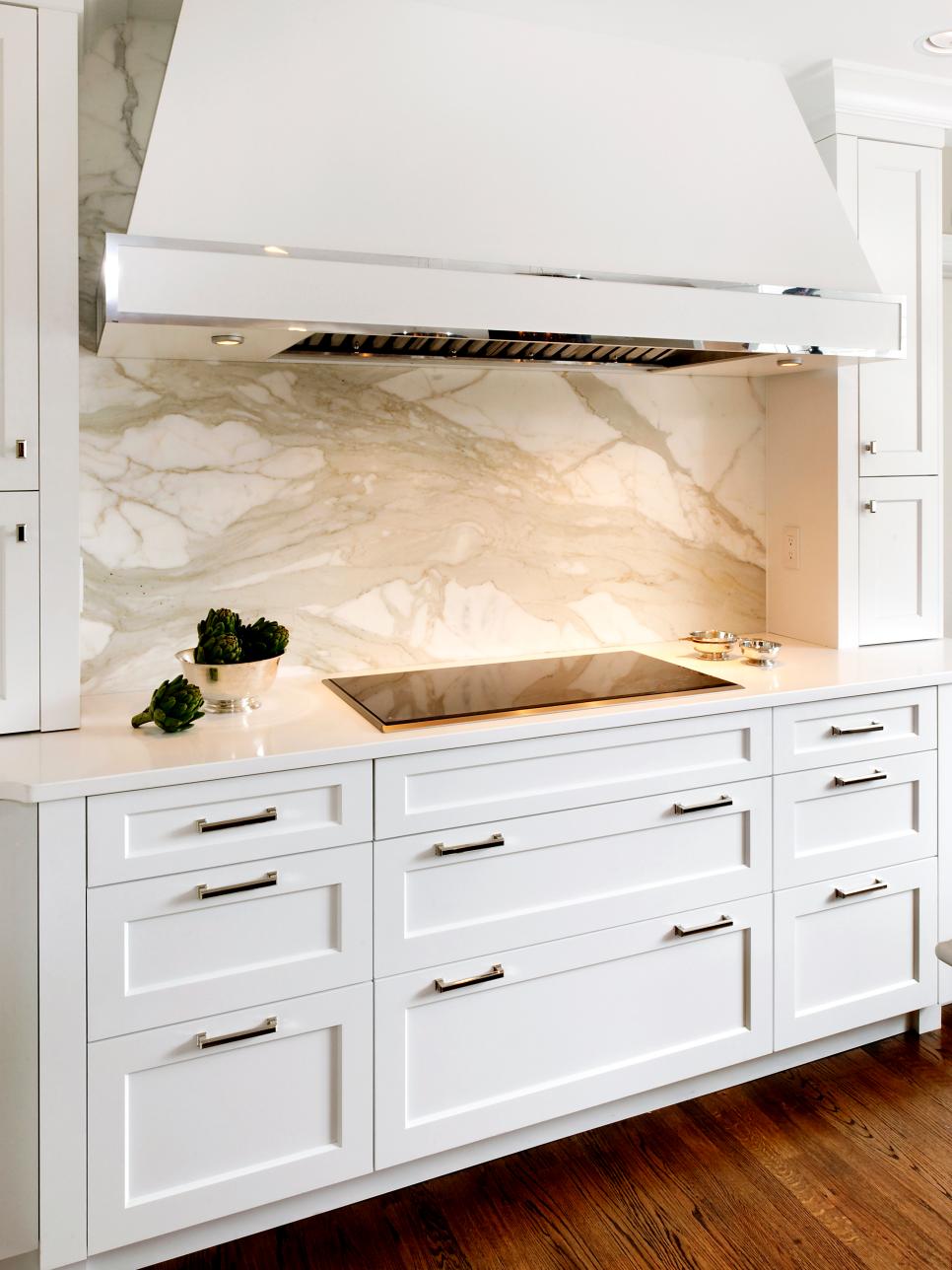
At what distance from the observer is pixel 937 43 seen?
7.68ft

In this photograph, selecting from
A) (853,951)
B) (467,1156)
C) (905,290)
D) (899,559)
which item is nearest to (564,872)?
(467,1156)

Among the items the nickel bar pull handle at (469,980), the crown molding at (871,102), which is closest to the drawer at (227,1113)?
the nickel bar pull handle at (469,980)

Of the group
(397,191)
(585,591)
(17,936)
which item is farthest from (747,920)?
(397,191)

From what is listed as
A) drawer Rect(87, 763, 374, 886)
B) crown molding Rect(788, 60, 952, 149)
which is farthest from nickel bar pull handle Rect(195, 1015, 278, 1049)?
crown molding Rect(788, 60, 952, 149)

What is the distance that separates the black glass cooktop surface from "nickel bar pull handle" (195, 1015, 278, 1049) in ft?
1.78

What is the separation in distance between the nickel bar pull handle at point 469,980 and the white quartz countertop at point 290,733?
0.44 metres

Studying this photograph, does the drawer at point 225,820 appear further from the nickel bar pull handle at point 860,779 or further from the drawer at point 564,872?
the nickel bar pull handle at point 860,779

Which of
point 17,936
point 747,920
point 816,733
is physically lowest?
point 747,920

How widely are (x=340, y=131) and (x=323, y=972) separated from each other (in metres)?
1.52

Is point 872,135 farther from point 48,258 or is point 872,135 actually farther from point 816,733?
point 48,258

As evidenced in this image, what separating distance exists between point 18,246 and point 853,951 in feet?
7.47

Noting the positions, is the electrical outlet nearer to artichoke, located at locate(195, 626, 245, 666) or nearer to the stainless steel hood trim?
the stainless steel hood trim

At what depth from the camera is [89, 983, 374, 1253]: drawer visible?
5.30 feet

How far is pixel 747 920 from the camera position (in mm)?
2141
